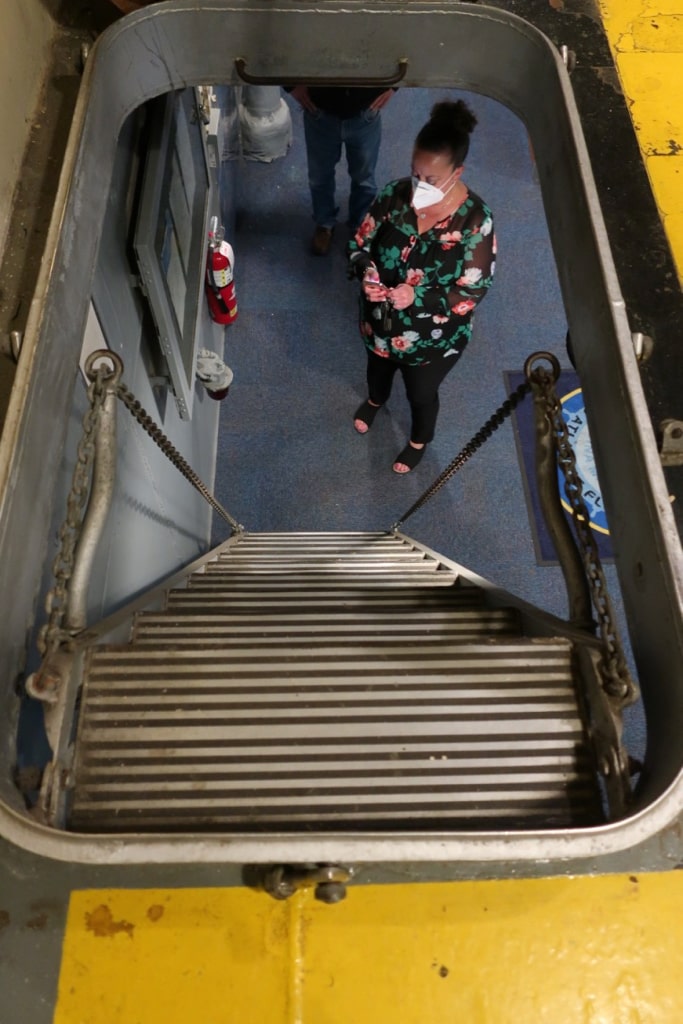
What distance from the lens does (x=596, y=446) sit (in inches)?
66.2

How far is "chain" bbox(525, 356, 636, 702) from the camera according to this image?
4.11 feet

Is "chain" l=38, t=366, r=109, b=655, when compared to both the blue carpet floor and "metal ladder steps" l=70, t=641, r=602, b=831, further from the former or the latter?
the blue carpet floor

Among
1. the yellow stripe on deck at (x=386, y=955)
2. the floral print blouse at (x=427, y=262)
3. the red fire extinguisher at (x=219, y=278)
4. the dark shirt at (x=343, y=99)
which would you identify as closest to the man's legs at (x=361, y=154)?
the dark shirt at (x=343, y=99)

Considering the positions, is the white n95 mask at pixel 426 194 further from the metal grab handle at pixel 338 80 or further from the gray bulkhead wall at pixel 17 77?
the gray bulkhead wall at pixel 17 77

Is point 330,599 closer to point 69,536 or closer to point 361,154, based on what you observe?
point 69,536

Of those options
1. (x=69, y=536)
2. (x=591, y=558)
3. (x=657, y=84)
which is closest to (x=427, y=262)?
(x=657, y=84)

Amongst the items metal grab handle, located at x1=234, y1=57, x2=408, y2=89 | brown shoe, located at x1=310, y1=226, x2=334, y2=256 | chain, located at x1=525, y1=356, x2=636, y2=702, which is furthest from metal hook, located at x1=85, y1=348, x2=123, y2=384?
brown shoe, located at x1=310, y1=226, x2=334, y2=256

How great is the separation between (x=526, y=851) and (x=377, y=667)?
45 centimetres

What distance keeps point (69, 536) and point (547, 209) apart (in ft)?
5.85

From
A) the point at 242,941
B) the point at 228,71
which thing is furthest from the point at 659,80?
the point at 242,941

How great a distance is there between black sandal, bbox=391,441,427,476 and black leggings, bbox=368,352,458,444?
0.06m

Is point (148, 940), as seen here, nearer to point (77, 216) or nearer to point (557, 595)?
point (77, 216)

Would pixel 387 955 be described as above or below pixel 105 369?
Result: below

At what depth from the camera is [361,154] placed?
3.89 meters
